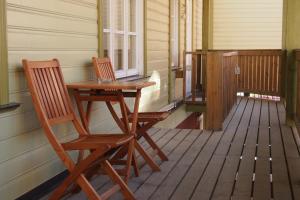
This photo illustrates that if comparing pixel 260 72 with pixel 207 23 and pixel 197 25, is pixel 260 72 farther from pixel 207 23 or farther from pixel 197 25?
pixel 197 25

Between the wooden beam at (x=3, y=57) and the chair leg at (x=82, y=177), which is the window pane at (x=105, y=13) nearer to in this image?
the wooden beam at (x=3, y=57)

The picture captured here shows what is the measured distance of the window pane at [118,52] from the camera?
5531 mm

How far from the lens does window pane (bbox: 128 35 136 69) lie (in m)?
6.14

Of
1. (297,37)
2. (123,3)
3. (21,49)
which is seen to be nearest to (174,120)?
(297,37)

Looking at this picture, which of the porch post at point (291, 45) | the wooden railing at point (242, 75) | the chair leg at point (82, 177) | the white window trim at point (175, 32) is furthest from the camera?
the white window trim at point (175, 32)

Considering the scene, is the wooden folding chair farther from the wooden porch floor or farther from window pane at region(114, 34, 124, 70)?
window pane at region(114, 34, 124, 70)

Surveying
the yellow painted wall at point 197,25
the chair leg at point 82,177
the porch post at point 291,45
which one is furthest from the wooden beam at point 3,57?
the yellow painted wall at point 197,25

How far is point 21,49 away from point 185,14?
7.27 meters

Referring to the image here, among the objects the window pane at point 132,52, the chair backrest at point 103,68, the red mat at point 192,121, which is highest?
the window pane at point 132,52

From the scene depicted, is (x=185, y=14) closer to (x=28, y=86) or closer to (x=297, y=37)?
(x=297, y=37)

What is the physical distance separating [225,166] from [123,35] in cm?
213

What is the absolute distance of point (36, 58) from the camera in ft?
11.6

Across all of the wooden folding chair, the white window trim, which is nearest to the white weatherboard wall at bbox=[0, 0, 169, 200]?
the wooden folding chair

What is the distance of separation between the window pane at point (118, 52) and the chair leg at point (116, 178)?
2402 mm
